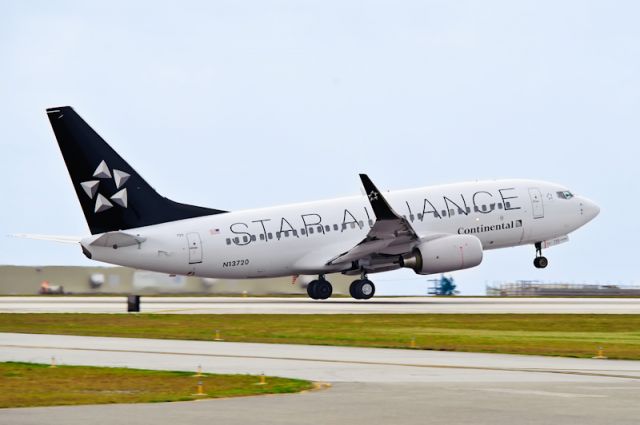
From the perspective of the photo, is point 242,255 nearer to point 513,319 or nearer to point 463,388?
point 513,319

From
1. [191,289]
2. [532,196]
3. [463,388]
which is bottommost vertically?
[463,388]

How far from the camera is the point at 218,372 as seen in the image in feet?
84.0

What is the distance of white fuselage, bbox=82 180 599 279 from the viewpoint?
5838 cm

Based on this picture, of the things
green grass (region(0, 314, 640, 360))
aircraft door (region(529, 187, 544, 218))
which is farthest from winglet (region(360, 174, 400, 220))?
aircraft door (region(529, 187, 544, 218))

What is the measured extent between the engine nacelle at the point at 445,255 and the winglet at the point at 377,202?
8.86 feet

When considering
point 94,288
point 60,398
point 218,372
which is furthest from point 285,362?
point 94,288

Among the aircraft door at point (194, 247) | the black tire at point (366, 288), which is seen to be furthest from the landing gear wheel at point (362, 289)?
the aircraft door at point (194, 247)

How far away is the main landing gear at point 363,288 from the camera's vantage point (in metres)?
62.7

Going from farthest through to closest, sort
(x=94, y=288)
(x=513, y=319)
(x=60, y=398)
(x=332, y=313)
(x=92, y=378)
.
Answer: (x=94, y=288), (x=332, y=313), (x=513, y=319), (x=92, y=378), (x=60, y=398)

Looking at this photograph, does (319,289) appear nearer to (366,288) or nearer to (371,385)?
(366,288)

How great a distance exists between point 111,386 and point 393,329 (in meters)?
19.5

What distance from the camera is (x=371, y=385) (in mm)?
22672

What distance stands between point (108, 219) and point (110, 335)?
771 inches

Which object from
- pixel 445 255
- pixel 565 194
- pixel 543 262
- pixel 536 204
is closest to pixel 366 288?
pixel 445 255
